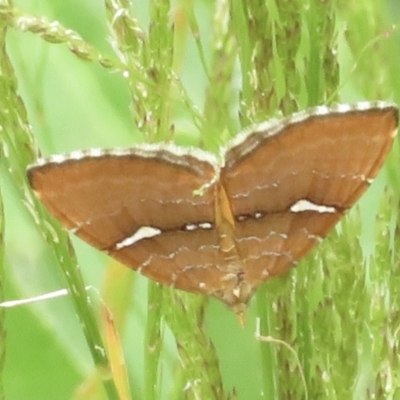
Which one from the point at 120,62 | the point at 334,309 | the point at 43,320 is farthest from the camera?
the point at 43,320

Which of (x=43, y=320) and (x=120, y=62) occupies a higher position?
(x=120, y=62)

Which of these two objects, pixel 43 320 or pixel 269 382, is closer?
pixel 269 382

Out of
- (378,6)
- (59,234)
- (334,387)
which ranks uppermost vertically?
(378,6)

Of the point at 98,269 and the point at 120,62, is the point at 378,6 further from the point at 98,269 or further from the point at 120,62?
the point at 98,269

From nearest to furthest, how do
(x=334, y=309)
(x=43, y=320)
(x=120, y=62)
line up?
(x=120, y=62)
(x=334, y=309)
(x=43, y=320)

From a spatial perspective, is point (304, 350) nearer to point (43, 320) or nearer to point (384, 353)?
point (384, 353)

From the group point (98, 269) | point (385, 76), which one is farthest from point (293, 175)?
point (98, 269)

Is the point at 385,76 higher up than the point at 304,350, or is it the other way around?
the point at 385,76

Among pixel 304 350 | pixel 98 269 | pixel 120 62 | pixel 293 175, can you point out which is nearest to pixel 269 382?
pixel 304 350

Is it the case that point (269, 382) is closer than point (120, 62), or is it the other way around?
point (120, 62)
